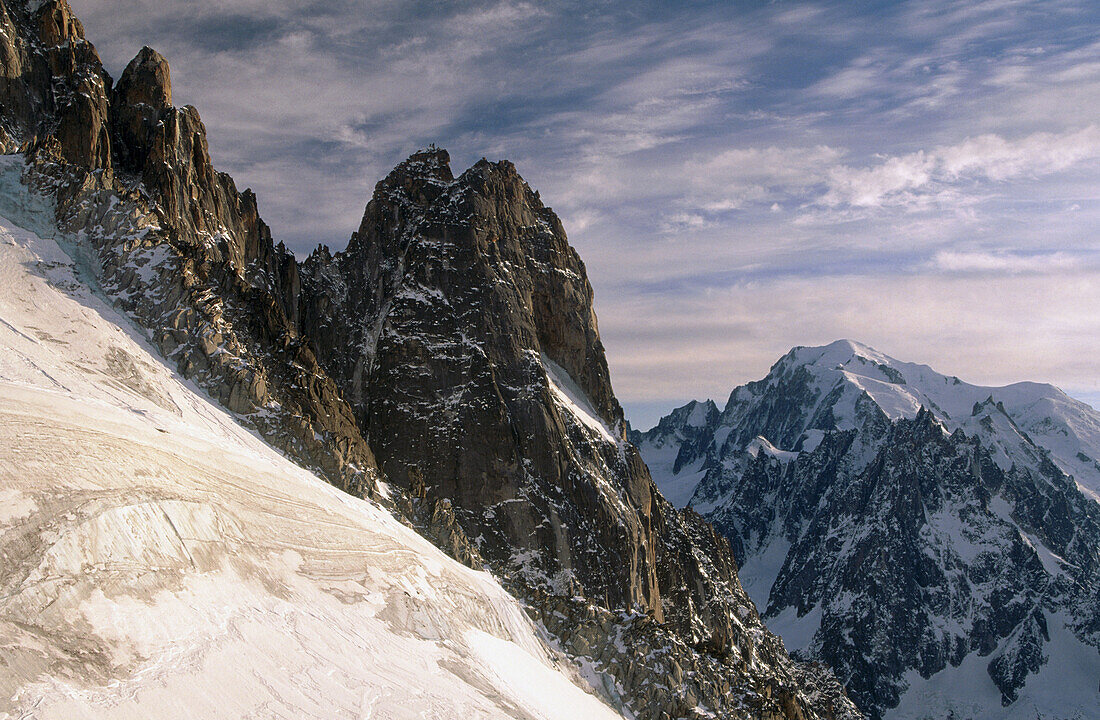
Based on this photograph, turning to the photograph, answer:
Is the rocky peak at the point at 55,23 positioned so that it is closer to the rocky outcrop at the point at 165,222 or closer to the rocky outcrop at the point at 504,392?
the rocky outcrop at the point at 165,222

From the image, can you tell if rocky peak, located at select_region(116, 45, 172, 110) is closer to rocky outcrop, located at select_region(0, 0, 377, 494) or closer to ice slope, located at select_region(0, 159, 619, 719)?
rocky outcrop, located at select_region(0, 0, 377, 494)

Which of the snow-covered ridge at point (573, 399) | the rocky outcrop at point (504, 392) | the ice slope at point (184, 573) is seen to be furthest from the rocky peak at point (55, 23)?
the snow-covered ridge at point (573, 399)

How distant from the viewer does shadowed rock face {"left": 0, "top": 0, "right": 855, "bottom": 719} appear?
50750 millimetres

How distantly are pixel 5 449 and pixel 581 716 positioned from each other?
24.9m

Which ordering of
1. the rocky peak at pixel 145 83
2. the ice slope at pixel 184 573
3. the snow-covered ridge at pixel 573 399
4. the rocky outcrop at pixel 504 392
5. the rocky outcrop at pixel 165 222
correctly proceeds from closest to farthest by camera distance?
1. the ice slope at pixel 184 573
2. the rocky outcrop at pixel 165 222
3. the rocky peak at pixel 145 83
4. the rocky outcrop at pixel 504 392
5. the snow-covered ridge at pixel 573 399

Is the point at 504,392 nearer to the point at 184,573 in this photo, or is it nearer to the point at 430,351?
the point at 430,351

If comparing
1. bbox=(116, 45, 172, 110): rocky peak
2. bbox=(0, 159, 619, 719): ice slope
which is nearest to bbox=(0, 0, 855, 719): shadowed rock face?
bbox=(116, 45, 172, 110): rocky peak

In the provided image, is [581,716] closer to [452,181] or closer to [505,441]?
[505,441]

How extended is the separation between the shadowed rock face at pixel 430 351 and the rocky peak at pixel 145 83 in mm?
113

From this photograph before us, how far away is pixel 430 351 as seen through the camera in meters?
81.2

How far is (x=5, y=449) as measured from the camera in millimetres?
28094

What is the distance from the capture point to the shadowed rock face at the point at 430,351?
50.8m

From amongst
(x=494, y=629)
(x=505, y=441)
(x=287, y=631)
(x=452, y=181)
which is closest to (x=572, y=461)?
(x=505, y=441)

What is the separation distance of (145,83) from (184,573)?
149 feet
